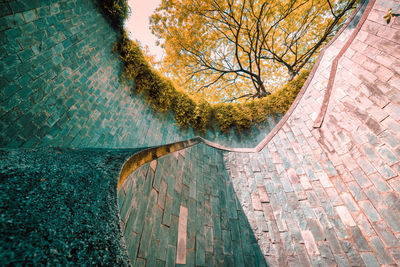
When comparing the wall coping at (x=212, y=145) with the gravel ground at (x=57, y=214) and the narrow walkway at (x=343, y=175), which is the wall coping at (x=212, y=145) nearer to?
the narrow walkway at (x=343, y=175)

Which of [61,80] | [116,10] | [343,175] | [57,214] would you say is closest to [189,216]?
[57,214]

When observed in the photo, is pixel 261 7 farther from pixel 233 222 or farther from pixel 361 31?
pixel 233 222

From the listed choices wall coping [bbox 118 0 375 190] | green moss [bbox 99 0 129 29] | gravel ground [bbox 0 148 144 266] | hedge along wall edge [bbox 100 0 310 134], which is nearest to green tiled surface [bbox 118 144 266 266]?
wall coping [bbox 118 0 375 190]

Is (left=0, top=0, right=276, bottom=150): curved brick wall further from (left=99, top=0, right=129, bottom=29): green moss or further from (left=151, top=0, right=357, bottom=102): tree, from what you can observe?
(left=151, top=0, right=357, bottom=102): tree

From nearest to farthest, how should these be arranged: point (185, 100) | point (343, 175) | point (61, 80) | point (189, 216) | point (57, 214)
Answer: point (57, 214) < point (189, 216) < point (343, 175) < point (61, 80) < point (185, 100)

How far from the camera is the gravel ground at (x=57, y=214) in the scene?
1.91 ft

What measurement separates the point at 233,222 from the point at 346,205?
205 cm

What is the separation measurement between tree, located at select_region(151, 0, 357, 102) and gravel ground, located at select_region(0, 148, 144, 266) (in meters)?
9.12

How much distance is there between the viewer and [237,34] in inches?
325

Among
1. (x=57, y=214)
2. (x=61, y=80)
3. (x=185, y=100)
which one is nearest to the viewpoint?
(x=57, y=214)

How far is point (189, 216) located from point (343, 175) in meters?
3.11

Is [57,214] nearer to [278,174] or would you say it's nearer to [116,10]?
[278,174]

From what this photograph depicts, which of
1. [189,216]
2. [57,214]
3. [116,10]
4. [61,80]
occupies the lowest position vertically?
[57,214]

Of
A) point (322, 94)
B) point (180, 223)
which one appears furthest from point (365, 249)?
point (322, 94)
